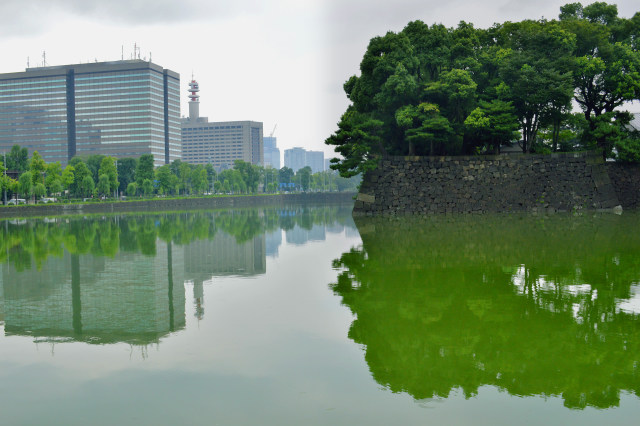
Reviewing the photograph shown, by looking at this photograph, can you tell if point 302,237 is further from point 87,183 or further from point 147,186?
point 147,186

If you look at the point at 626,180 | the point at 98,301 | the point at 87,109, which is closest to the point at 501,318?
the point at 98,301

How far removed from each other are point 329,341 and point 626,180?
41.5 m

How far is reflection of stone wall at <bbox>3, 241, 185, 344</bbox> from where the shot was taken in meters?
9.05

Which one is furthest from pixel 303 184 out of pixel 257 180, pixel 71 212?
pixel 71 212

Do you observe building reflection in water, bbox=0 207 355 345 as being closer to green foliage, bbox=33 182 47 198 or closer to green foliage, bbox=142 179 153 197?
green foliage, bbox=33 182 47 198

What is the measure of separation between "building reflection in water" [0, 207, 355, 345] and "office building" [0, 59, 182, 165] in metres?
133

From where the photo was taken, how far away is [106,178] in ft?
251

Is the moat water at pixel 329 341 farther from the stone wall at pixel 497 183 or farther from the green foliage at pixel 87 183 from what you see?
the green foliage at pixel 87 183

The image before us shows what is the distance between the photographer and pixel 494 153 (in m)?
41.7

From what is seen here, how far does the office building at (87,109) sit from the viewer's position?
150625mm

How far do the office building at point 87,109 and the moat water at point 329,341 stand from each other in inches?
5675

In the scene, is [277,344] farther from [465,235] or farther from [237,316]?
[465,235]

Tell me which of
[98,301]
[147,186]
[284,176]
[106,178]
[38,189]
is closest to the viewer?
[98,301]

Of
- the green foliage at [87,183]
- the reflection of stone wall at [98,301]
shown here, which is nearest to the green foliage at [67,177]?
the green foliage at [87,183]
